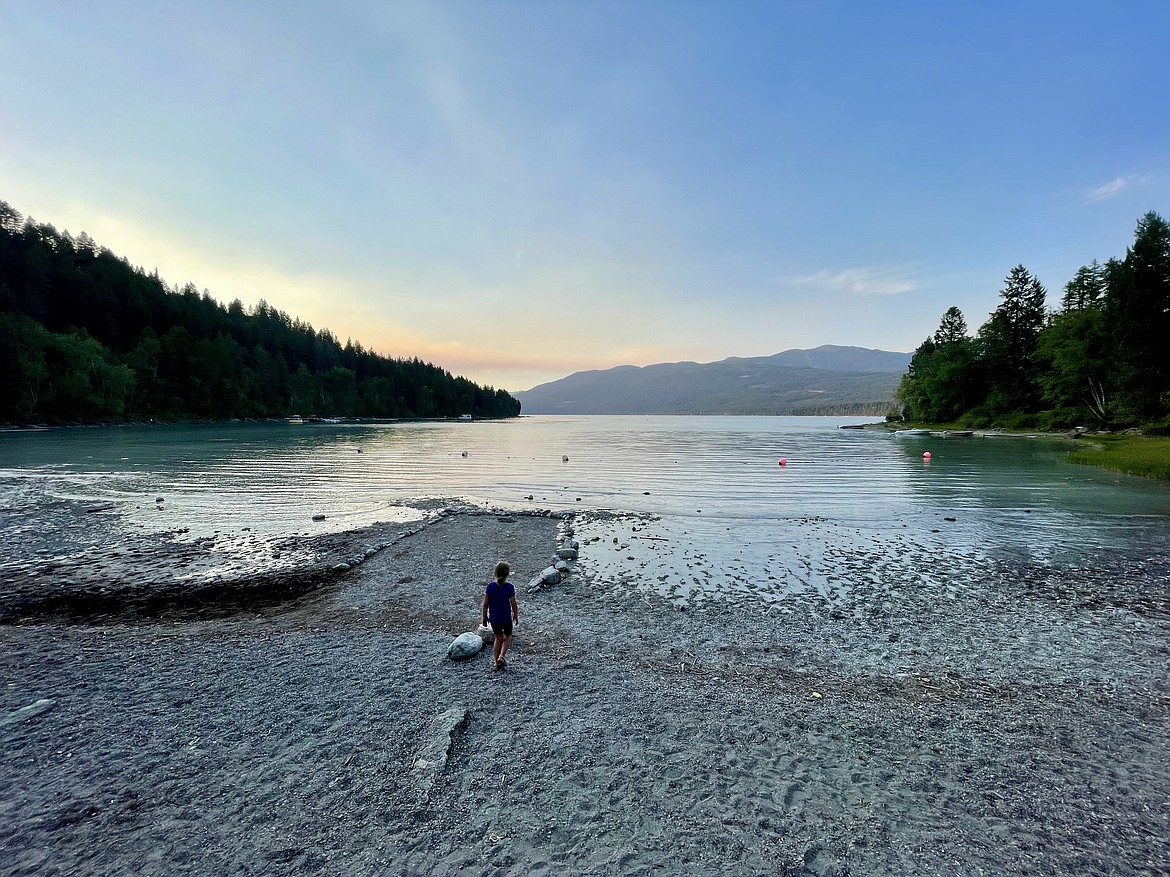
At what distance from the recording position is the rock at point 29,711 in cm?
772

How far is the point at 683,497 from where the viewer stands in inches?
1235

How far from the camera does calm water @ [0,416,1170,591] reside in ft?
65.2

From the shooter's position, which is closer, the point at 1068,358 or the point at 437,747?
the point at 437,747

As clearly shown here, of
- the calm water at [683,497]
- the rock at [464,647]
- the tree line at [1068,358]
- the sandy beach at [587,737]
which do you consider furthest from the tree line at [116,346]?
the tree line at [1068,358]

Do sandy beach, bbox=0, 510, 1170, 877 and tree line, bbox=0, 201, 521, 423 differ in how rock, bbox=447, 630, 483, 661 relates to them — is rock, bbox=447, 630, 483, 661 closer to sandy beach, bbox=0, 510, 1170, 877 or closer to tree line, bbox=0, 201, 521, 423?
sandy beach, bbox=0, 510, 1170, 877

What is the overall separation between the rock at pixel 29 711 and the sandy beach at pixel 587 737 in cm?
6

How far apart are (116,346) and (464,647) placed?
169m

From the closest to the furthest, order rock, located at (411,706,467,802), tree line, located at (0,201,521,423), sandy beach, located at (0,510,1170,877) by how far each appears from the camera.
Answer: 1. sandy beach, located at (0,510,1170,877)
2. rock, located at (411,706,467,802)
3. tree line, located at (0,201,521,423)

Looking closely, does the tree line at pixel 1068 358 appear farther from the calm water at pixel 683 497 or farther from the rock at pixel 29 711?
the rock at pixel 29 711

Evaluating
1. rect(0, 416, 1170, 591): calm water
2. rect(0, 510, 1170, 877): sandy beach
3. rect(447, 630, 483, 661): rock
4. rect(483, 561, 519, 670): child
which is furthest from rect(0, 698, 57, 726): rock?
rect(0, 416, 1170, 591): calm water

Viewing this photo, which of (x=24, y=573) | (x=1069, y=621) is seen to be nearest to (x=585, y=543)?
(x=1069, y=621)

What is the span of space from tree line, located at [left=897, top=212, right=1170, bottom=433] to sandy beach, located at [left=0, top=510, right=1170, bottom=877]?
2893 inches

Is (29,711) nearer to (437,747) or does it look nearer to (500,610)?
(437,747)

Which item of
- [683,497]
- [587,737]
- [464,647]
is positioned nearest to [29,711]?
[464,647]
